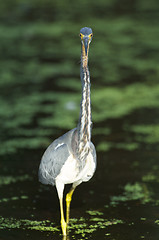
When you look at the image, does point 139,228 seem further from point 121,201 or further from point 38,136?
point 38,136

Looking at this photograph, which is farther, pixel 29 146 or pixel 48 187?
pixel 29 146

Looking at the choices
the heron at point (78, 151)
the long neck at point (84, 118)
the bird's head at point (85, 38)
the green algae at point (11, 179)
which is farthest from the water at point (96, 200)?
the bird's head at point (85, 38)

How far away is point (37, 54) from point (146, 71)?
2.54 metres

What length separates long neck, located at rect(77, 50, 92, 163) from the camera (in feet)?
14.4

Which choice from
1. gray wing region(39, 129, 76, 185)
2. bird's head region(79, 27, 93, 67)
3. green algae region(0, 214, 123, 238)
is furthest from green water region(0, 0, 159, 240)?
bird's head region(79, 27, 93, 67)

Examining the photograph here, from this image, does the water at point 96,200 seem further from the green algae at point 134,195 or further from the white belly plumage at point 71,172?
the white belly plumage at point 71,172

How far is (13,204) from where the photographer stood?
540 centimetres

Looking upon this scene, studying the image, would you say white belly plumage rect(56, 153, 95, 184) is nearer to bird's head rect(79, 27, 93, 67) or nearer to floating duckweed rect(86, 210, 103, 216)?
floating duckweed rect(86, 210, 103, 216)

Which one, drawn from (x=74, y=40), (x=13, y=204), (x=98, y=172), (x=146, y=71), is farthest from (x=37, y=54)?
(x=13, y=204)

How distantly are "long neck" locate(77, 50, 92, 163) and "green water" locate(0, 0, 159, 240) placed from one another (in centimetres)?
82

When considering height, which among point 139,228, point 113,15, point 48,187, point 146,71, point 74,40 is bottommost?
point 139,228

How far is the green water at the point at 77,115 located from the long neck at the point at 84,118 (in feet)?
2.68

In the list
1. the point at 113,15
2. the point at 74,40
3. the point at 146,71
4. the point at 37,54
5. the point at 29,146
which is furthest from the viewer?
the point at 113,15

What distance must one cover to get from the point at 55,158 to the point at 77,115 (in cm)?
353
